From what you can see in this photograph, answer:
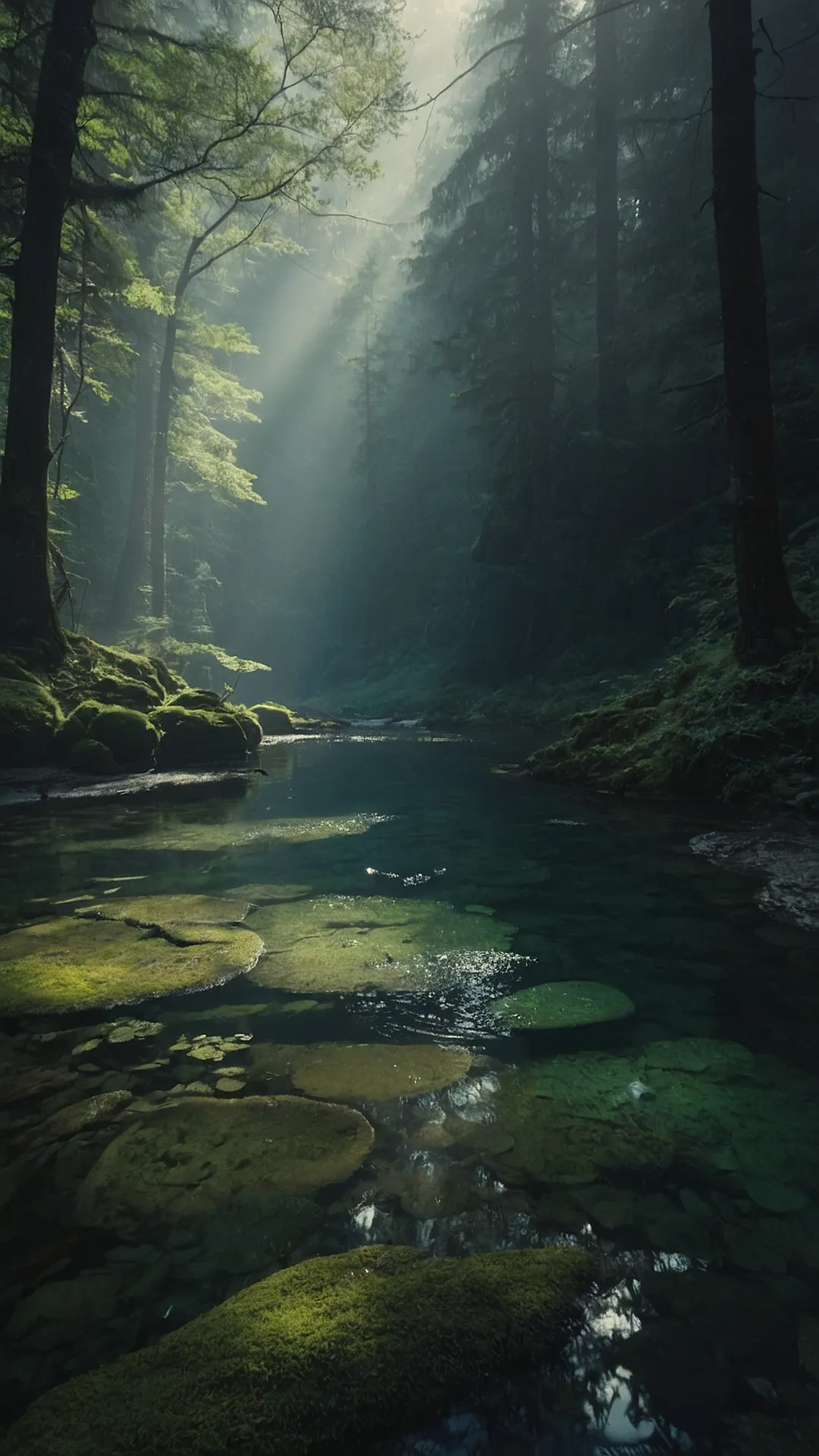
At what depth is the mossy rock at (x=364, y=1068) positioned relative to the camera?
8.59 feet

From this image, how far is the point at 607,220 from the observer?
63.2ft

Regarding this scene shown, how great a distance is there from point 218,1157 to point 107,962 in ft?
5.82

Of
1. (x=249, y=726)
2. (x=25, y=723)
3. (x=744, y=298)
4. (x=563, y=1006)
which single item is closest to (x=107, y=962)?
(x=563, y=1006)

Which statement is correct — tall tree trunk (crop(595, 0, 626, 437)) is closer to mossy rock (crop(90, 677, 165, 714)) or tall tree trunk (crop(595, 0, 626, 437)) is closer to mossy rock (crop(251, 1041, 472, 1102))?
mossy rock (crop(90, 677, 165, 714))

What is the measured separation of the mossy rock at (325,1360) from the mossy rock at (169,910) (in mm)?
2876

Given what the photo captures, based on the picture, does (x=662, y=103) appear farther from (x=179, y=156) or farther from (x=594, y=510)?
(x=179, y=156)

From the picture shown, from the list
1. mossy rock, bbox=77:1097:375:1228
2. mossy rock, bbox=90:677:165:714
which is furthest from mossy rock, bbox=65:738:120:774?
mossy rock, bbox=77:1097:375:1228

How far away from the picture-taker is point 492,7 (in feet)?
76.7

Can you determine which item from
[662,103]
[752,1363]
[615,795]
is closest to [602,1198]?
[752,1363]

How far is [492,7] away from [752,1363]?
107 ft

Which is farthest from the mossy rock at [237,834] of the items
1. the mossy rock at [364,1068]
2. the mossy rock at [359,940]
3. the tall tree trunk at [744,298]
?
the tall tree trunk at [744,298]

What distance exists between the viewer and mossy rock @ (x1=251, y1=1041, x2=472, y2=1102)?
2.62 meters

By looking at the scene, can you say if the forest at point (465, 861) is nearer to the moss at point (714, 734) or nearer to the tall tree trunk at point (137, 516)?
the moss at point (714, 734)

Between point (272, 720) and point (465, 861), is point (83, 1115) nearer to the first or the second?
point (465, 861)
